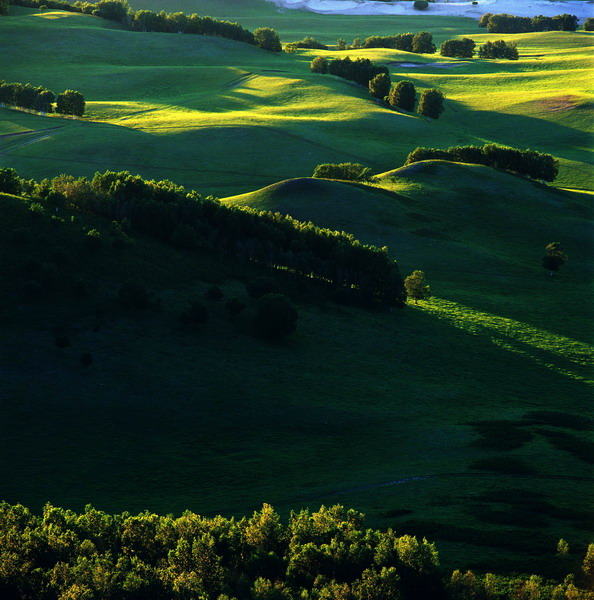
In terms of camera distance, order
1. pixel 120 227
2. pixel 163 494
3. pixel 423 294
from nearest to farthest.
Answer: pixel 163 494, pixel 120 227, pixel 423 294

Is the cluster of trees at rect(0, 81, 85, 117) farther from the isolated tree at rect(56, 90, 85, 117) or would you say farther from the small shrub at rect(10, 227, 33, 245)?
the small shrub at rect(10, 227, 33, 245)

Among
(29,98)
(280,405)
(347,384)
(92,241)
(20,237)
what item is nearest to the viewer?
(280,405)

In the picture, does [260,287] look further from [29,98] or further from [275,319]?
[29,98]

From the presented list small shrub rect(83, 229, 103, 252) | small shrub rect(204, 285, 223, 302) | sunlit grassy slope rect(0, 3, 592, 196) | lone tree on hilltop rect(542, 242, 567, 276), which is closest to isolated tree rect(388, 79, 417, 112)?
sunlit grassy slope rect(0, 3, 592, 196)

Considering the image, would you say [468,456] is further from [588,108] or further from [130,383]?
[588,108]

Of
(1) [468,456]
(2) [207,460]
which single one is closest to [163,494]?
(2) [207,460]

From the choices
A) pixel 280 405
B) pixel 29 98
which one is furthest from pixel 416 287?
pixel 29 98
